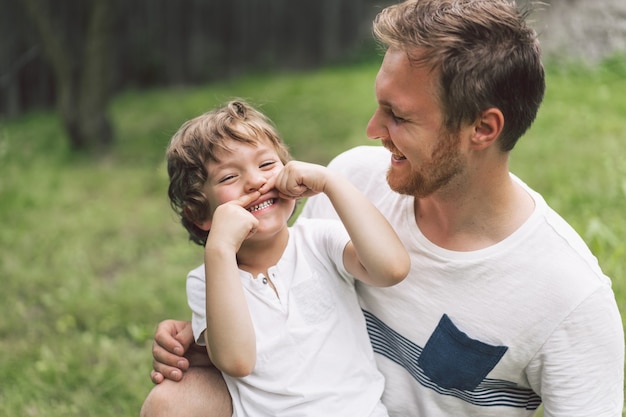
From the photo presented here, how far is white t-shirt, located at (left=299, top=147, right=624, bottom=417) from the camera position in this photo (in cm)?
219

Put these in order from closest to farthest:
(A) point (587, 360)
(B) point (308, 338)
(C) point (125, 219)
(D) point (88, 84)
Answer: (A) point (587, 360) < (B) point (308, 338) < (C) point (125, 219) < (D) point (88, 84)

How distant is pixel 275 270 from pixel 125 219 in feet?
12.6

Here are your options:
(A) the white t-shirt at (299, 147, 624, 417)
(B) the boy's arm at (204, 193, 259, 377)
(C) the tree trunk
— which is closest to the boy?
(B) the boy's arm at (204, 193, 259, 377)

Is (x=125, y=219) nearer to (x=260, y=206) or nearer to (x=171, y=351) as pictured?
(x=171, y=351)

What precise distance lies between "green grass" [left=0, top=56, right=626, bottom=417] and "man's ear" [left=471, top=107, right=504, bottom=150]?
2.61 feet

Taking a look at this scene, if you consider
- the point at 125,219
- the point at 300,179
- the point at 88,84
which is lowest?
the point at 125,219

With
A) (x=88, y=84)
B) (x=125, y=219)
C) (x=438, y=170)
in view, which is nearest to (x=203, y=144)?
(x=438, y=170)

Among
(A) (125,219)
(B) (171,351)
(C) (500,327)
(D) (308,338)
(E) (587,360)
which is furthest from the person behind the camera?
(A) (125,219)

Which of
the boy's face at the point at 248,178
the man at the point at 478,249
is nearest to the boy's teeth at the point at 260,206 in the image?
the boy's face at the point at 248,178

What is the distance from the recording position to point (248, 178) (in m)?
2.41

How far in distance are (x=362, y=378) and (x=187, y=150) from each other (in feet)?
2.82

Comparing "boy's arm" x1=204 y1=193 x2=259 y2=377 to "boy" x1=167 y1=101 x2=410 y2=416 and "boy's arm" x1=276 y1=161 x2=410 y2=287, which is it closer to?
"boy" x1=167 y1=101 x2=410 y2=416

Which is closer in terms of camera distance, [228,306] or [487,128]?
[228,306]

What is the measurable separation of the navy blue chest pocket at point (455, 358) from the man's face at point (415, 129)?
406 mm
